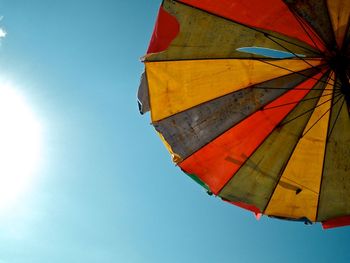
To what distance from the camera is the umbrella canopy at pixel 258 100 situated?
396cm

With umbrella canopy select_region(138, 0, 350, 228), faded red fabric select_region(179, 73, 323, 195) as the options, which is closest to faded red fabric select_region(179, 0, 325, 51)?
umbrella canopy select_region(138, 0, 350, 228)

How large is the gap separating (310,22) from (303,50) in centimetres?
39

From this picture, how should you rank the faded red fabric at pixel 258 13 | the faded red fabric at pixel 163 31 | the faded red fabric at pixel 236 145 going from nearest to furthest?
the faded red fabric at pixel 258 13, the faded red fabric at pixel 163 31, the faded red fabric at pixel 236 145

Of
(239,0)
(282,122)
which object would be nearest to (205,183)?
(282,122)

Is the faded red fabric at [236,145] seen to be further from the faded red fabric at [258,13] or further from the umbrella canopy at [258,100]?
the faded red fabric at [258,13]

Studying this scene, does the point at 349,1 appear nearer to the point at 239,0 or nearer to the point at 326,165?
the point at 239,0

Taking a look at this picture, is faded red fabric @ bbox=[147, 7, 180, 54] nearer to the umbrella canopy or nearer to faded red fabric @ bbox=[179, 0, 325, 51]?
the umbrella canopy

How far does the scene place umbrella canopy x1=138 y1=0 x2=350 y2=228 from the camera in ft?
13.0

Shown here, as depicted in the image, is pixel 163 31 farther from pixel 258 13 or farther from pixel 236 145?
pixel 236 145

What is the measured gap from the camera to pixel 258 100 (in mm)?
4566

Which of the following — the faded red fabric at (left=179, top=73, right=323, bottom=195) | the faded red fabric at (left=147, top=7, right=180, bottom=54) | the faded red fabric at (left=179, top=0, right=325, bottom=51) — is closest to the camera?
the faded red fabric at (left=179, top=0, right=325, bottom=51)

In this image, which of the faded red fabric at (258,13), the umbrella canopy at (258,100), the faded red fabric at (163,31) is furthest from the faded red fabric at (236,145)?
the faded red fabric at (163,31)

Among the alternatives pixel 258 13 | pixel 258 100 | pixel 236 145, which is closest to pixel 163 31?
pixel 258 13

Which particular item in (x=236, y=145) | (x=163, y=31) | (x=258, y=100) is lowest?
(x=236, y=145)
